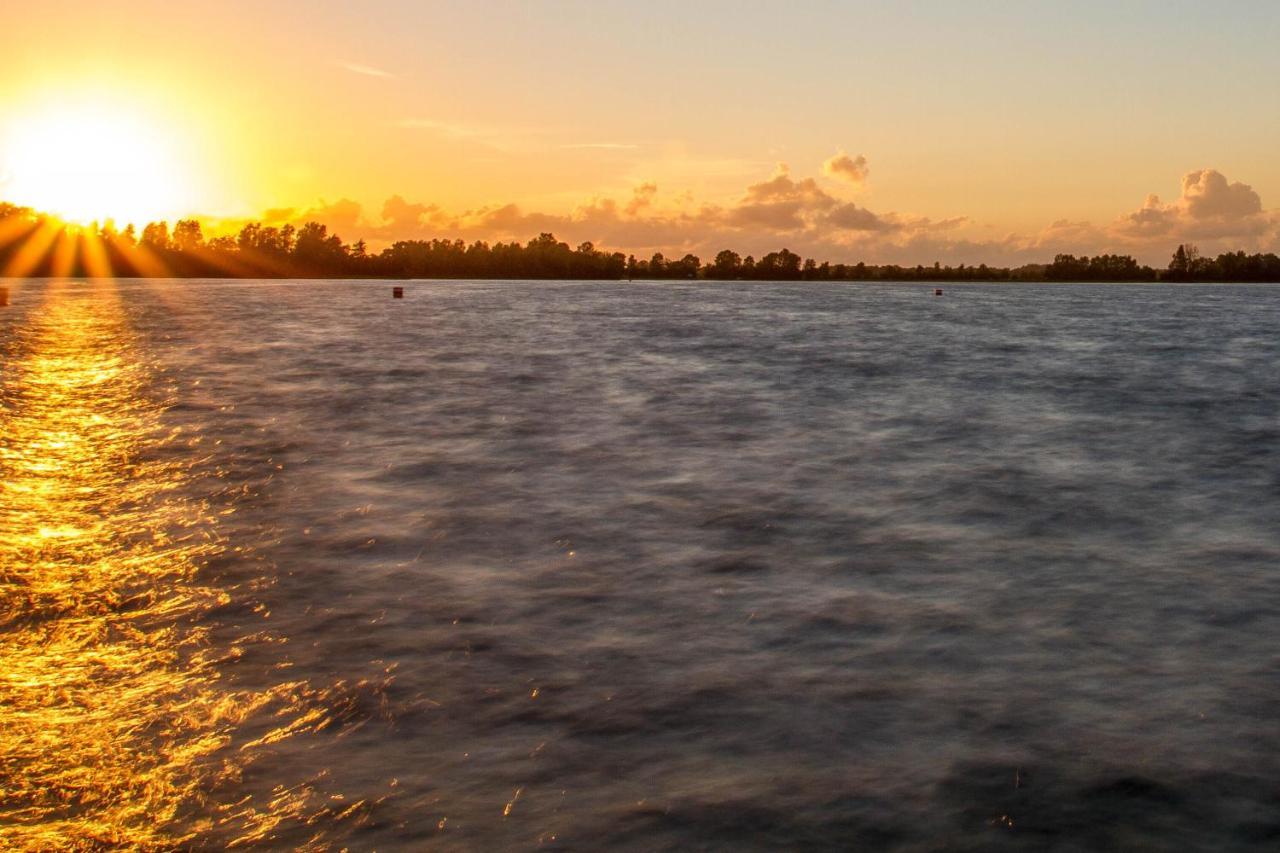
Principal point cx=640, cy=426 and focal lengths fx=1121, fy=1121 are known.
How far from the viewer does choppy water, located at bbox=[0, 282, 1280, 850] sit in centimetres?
659

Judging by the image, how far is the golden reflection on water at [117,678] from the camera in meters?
6.35

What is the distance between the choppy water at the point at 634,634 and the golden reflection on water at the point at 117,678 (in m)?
0.04

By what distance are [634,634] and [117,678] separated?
4.15m

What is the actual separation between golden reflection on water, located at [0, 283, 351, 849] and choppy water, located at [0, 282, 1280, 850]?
4 cm

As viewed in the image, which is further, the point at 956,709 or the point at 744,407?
the point at 744,407

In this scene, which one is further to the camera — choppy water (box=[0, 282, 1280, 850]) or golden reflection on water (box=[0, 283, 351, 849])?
choppy water (box=[0, 282, 1280, 850])

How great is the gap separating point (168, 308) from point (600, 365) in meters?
56.1

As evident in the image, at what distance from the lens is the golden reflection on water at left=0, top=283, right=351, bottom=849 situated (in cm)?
635

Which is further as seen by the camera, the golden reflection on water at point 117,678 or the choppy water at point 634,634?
the choppy water at point 634,634

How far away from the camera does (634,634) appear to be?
9875 mm

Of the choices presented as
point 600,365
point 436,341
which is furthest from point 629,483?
point 436,341

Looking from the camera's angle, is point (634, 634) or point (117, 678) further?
point (634, 634)

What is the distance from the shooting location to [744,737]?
7.60 metres

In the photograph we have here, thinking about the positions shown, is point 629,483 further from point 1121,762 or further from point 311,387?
point 311,387
